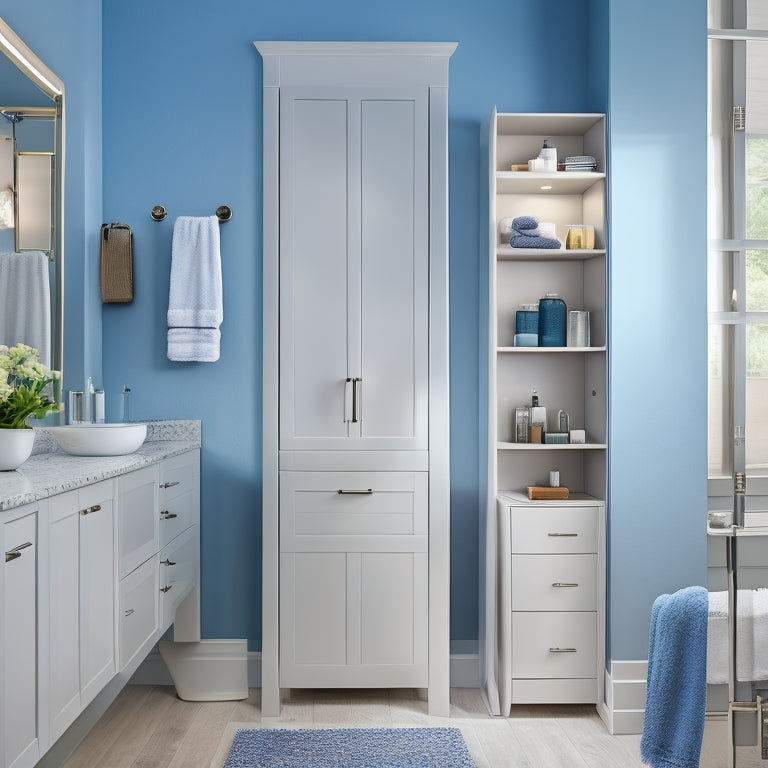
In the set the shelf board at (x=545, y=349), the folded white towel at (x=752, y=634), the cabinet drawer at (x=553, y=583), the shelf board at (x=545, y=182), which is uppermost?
the shelf board at (x=545, y=182)

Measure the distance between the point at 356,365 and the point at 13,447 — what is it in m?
1.35

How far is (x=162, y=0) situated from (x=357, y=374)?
1706mm

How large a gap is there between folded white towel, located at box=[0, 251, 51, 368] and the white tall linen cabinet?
0.77 m

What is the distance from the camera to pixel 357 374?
10.0ft

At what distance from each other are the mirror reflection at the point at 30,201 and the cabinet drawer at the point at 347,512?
38.3 inches

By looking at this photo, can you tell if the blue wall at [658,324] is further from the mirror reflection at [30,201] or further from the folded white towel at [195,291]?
the mirror reflection at [30,201]

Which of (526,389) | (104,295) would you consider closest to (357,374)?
(526,389)

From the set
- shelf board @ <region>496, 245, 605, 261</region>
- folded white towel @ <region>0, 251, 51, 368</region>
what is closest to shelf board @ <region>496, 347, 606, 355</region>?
shelf board @ <region>496, 245, 605, 261</region>

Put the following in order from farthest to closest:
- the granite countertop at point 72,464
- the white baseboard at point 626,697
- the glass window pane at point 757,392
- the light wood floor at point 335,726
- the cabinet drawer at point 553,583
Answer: the cabinet drawer at point 553,583 → the white baseboard at point 626,697 → the light wood floor at point 335,726 → the glass window pane at point 757,392 → the granite countertop at point 72,464

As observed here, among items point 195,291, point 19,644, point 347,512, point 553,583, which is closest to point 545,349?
point 553,583

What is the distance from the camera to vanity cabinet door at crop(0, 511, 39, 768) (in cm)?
151

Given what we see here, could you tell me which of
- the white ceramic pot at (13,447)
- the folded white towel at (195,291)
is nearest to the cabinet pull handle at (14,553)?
the white ceramic pot at (13,447)

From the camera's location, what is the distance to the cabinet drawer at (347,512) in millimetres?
3033

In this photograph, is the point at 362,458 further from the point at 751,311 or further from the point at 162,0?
the point at 162,0
